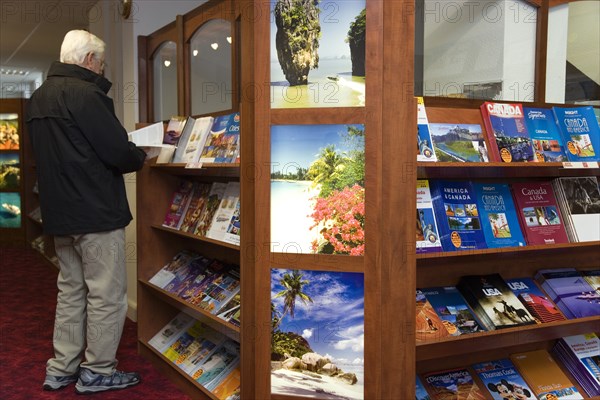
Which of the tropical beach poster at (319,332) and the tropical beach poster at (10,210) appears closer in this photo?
the tropical beach poster at (319,332)

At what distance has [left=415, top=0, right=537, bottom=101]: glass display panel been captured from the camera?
2848 mm

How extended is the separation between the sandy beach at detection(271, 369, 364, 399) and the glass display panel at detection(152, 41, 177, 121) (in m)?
2.13

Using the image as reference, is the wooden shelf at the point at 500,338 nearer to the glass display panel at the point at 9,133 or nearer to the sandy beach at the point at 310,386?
the sandy beach at the point at 310,386

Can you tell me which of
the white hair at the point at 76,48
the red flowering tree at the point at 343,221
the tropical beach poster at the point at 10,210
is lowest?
the tropical beach poster at the point at 10,210

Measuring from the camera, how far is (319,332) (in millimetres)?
2232

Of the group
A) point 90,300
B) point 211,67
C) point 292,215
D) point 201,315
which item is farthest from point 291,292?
point 211,67

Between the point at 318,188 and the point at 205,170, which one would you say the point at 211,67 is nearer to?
the point at 205,170

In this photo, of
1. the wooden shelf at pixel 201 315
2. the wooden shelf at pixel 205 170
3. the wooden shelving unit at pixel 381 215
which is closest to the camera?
the wooden shelving unit at pixel 381 215

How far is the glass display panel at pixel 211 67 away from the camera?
3.13m

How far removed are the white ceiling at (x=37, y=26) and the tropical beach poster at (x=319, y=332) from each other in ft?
13.7

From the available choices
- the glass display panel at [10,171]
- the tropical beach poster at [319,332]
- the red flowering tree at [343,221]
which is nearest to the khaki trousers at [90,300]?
the tropical beach poster at [319,332]

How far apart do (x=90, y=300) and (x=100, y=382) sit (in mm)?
464

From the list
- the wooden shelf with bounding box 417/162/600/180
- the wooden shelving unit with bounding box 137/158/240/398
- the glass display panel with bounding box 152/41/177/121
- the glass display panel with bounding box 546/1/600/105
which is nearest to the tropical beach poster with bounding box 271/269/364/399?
the wooden shelf with bounding box 417/162/600/180

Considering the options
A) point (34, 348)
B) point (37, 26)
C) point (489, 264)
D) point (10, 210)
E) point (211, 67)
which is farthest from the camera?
point (10, 210)
